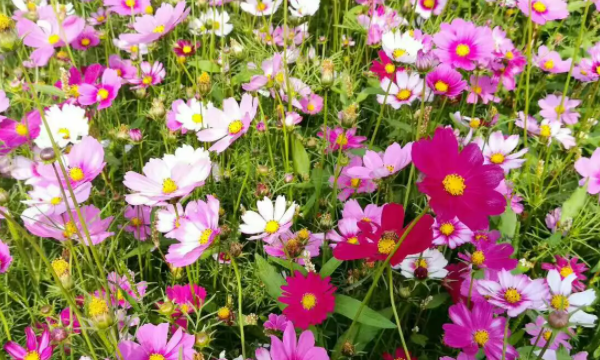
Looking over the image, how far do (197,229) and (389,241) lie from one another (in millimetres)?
270

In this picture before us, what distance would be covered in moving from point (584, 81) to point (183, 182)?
3.62 feet

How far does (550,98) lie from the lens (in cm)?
121

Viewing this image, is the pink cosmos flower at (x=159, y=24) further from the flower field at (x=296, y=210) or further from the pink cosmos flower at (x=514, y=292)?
the pink cosmos flower at (x=514, y=292)

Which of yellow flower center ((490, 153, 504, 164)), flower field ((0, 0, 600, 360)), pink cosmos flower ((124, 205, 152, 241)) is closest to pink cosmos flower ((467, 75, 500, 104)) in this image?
flower field ((0, 0, 600, 360))

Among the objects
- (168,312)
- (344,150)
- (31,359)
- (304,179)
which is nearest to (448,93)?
(344,150)

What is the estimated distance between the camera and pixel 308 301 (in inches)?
25.0

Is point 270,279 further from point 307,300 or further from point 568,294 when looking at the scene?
point 568,294

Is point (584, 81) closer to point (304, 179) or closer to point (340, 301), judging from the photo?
point (304, 179)

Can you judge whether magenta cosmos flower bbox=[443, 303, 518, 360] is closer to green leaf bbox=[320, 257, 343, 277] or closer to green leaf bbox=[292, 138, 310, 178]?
green leaf bbox=[320, 257, 343, 277]

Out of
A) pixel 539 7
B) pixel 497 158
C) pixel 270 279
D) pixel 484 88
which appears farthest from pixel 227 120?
pixel 539 7

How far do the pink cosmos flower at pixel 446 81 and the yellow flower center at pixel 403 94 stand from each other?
0.26ft

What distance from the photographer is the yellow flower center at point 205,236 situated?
0.68 meters

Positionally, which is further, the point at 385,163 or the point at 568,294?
the point at 385,163

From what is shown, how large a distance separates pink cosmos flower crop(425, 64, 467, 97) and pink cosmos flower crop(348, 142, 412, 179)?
0.23 metres
